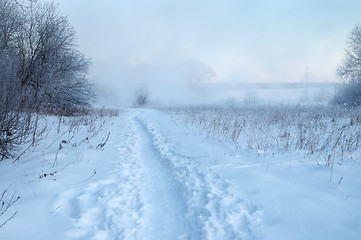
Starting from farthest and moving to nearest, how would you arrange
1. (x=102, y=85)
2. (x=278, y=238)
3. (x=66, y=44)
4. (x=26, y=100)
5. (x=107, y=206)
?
(x=102, y=85), (x=66, y=44), (x=26, y=100), (x=107, y=206), (x=278, y=238)

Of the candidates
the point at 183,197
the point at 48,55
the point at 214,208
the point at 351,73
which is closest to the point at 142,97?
the point at 48,55

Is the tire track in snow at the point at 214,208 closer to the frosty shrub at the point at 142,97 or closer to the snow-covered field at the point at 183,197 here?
the snow-covered field at the point at 183,197

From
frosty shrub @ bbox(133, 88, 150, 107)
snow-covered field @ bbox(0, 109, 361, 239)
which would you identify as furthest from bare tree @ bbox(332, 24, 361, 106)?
frosty shrub @ bbox(133, 88, 150, 107)

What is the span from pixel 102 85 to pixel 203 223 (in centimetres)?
6346

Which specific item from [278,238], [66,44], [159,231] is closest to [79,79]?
[66,44]

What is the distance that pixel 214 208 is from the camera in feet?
8.05

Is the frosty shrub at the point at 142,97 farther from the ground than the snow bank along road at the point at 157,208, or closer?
farther from the ground

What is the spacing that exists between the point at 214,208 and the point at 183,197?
554mm

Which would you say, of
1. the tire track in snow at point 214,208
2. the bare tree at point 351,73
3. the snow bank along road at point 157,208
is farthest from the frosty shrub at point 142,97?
the tire track in snow at point 214,208

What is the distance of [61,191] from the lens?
275cm

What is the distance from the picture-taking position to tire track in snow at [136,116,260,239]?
6.65ft

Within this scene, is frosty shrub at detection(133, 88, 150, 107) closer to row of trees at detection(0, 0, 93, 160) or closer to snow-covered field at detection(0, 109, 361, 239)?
row of trees at detection(0, 0, 93, 160)

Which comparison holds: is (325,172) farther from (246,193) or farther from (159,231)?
(159,231)

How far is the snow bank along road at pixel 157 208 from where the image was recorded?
2.05 m
